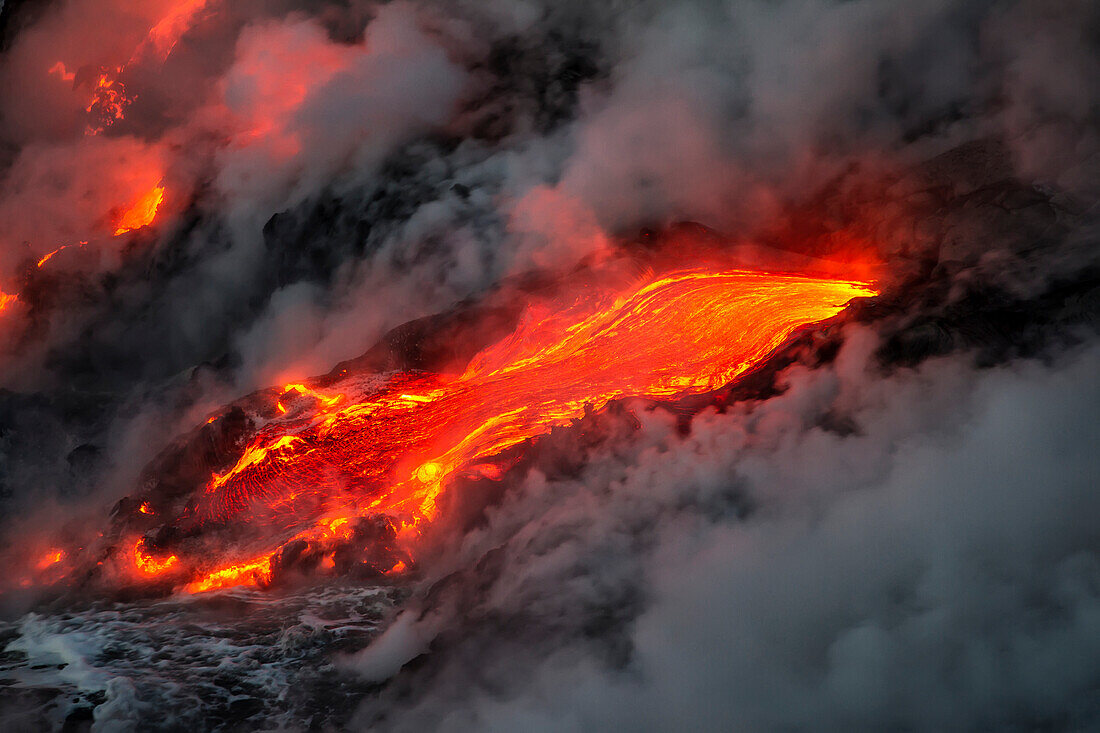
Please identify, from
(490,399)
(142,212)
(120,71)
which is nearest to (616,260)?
(490,399)

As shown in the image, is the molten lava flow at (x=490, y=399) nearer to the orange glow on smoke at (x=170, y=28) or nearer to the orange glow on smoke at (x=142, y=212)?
the orange glow on smoke at (x=142, y=212)

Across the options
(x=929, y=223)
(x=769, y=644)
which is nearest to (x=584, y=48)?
(x=929, y=223)

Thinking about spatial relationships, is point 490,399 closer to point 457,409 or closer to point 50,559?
point 457,409

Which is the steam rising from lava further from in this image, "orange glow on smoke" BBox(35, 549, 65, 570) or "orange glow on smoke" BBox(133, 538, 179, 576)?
"orange glow on smoke" BBox(35, 549, 65, 570)

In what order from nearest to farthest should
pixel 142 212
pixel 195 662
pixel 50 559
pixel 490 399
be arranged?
pixel 195 662, pixel 490 399, pixel 50 559, pixel 142 212

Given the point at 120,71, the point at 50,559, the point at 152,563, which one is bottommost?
the point at 152,563

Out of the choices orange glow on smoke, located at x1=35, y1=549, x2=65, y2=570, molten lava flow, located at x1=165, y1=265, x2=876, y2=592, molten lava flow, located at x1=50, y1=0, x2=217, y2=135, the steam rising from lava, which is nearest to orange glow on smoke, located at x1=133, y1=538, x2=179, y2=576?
the steam rising from lava
